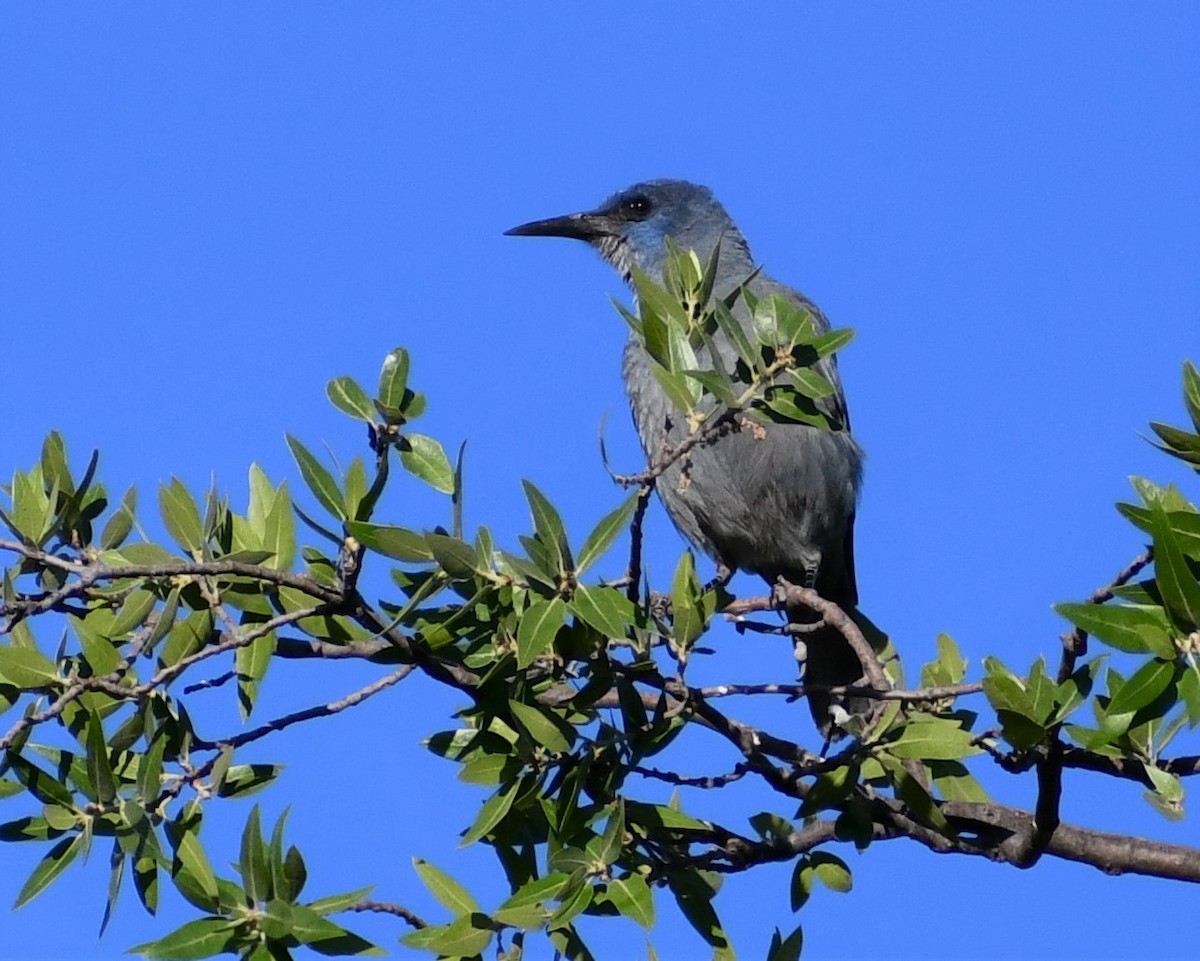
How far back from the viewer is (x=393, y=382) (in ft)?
10.6

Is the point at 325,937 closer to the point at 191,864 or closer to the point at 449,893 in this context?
the point at 191,864

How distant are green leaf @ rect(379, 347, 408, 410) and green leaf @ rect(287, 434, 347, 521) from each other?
18 centimetres

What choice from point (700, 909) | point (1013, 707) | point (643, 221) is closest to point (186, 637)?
point (700, 909)

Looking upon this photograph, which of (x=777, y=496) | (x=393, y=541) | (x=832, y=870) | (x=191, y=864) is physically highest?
(x=777, y=496)

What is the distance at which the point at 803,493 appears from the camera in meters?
6.98

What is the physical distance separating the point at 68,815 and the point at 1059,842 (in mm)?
2118

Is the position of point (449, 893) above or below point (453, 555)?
below

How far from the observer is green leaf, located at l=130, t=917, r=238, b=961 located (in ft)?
9.90

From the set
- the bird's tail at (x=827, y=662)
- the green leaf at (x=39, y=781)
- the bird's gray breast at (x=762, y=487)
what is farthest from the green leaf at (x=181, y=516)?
the bird's gray breast at (x=762, y=487)

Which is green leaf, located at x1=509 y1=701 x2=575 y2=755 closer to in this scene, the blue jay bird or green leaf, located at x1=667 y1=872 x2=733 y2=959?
green leaf, located at x1=667 y1=872 x2=733 y2=959

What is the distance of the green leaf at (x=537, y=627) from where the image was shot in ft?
10.2

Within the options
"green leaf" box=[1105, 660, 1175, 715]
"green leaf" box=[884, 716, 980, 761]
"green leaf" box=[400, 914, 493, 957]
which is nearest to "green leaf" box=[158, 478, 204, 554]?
"green leaf" box=[400, 914, 493, 957]

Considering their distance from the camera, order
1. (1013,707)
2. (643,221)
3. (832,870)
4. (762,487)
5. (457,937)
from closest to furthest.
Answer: (1013,707)
(457,937)
(832,870)
(762,487)
(643,221)

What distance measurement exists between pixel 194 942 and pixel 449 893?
67cm
